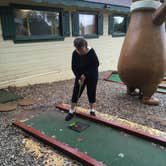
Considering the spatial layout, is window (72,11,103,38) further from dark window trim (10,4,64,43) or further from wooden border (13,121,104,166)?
wooden border (13,121,104,166)

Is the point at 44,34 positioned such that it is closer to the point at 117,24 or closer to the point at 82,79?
the point at 82,79

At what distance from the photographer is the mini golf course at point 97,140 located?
212cm

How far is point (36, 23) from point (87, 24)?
2.18 meters

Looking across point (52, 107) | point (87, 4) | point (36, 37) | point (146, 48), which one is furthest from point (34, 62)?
point (146, 48)

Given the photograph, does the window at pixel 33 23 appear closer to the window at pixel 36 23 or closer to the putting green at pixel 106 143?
the window at pixel 36 23

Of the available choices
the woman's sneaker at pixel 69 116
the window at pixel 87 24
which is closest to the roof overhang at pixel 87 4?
the window at pixel 87 24

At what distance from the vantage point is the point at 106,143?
243 cm

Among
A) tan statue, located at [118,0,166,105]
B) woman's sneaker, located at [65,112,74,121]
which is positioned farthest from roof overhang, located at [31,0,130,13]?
woman's sneaker, located at [65,112,74,121]

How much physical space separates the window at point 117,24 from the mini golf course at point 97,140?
17.5 feet

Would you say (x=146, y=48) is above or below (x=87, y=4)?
below

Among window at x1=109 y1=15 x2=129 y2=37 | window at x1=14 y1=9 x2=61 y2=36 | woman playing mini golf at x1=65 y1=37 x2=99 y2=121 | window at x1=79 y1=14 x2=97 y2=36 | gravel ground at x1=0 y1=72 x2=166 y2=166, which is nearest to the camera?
gravel ground at x1=0 y1=72 x2=166 y2=166

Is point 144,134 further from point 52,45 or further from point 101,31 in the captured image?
point 101,31

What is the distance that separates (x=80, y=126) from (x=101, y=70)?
16.0 ft

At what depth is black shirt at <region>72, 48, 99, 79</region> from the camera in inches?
109
